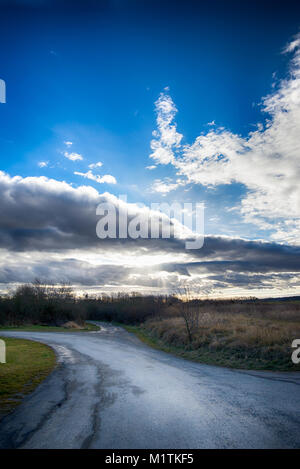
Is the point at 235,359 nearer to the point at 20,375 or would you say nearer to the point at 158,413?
the point at 158,413

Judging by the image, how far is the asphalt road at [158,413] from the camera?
4344 millimetres

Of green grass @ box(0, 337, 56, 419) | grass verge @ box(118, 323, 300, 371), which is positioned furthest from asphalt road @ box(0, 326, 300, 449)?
grass verge @ box(118, 323, 300, 371)

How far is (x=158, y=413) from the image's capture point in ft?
18.6

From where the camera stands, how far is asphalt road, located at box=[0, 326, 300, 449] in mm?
4344

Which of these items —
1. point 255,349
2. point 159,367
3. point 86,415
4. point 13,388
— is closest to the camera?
point 86,415

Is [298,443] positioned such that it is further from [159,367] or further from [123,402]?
[159,367]

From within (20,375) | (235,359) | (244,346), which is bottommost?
(235,359)

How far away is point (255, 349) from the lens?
545 inches

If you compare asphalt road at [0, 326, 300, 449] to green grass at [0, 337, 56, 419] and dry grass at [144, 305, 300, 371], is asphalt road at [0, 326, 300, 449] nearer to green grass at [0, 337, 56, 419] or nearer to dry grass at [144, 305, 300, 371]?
green grass at [0, 337, 56, 419]

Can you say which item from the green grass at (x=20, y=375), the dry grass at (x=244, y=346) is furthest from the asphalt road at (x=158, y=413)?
the dry grass at (x=244, y=346)

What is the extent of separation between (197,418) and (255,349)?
32.8ft

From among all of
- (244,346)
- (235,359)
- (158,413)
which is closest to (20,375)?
(158,413)

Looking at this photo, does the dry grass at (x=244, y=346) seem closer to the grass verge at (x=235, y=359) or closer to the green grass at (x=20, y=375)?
the grass verge at (x=235, y=359)
